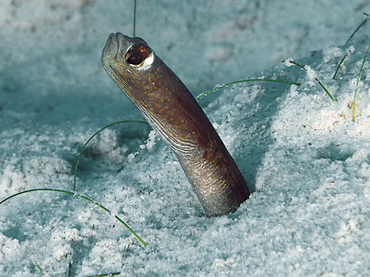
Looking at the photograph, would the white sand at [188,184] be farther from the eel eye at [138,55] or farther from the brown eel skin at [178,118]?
the eel eye at [138,55]

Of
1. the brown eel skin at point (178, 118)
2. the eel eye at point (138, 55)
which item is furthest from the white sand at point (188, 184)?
the eel eye at point (138, 55)

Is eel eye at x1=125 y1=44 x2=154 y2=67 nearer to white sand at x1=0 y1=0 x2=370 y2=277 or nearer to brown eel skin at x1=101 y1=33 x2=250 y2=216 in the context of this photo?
brown eel skin at x1=101 y1=33 x2=250 y2=216

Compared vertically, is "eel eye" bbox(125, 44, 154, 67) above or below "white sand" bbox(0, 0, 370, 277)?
above

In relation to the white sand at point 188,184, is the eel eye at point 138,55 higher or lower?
higher

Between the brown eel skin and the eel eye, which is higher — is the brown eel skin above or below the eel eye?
below

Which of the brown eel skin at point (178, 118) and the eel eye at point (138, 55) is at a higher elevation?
the eel eye at point (138, 55)

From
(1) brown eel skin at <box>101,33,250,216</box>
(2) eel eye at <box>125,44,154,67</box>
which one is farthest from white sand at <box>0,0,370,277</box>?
(2) eel eye at <box>125,44,154,67</box>

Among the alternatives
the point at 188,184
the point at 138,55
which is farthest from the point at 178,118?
the point at 188,184
